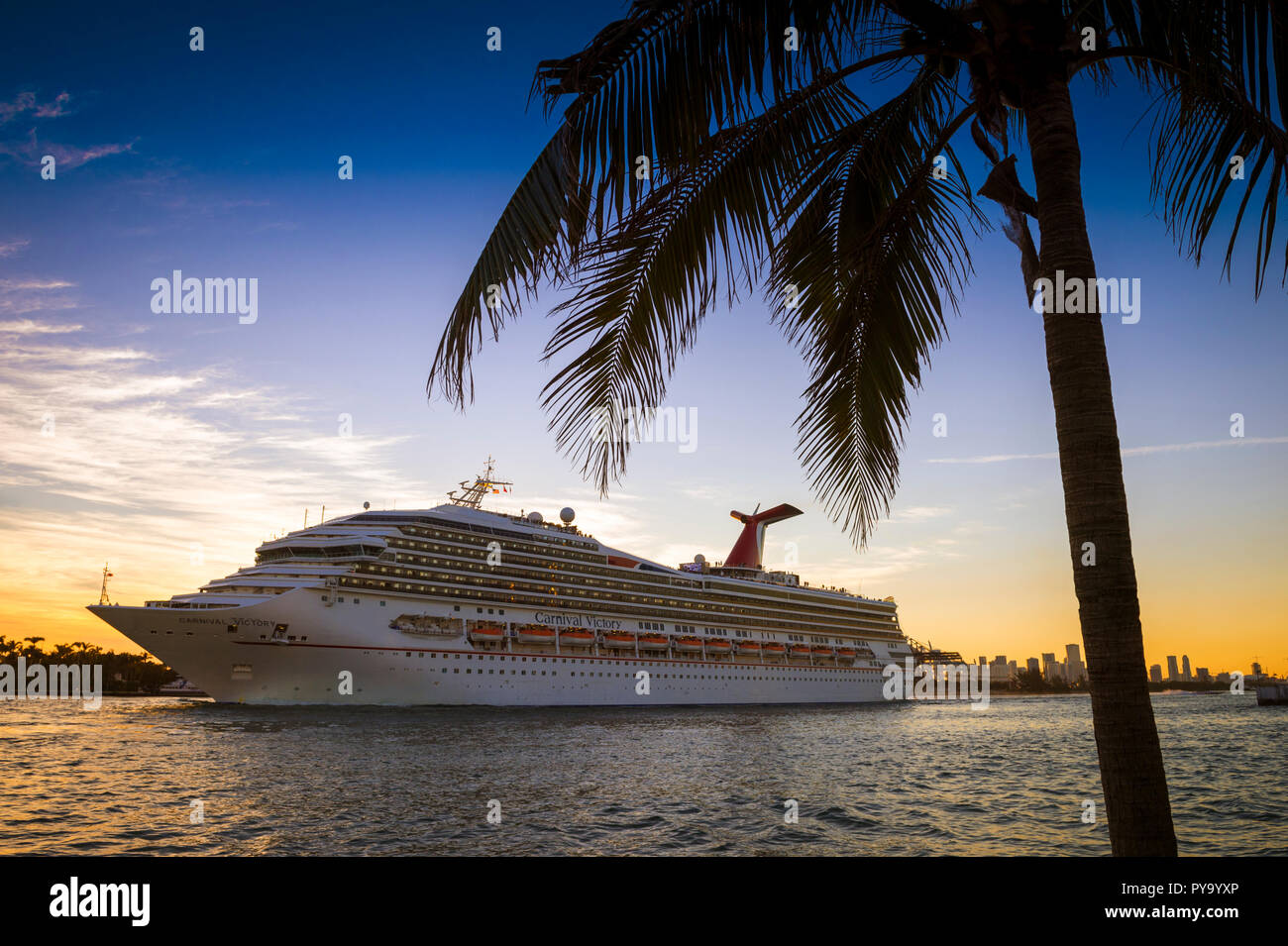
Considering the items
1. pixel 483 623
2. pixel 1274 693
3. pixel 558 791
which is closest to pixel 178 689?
pixel 483 623

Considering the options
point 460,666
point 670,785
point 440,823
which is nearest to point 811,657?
point 460,666

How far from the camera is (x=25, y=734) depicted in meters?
32.1

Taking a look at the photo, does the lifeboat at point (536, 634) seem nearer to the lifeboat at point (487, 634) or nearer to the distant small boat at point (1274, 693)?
the lifeboat at point (487, 634)

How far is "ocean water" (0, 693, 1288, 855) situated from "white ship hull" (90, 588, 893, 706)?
4965mm

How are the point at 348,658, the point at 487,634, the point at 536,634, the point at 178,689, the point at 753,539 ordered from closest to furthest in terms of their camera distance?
1. the point at 348,658
2. the point at 487,634
3. the point at 536,634
4. the point at 753,539
5. the point at 178,689

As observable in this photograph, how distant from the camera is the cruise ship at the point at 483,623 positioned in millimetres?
41031

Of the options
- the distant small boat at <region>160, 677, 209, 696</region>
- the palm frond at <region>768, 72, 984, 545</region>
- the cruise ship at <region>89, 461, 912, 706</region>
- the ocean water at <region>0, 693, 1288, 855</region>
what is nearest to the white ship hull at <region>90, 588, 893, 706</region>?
the cruise ship at <region>89, 461, 912, 706</region>

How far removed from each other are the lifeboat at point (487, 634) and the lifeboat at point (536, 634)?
1.54 m

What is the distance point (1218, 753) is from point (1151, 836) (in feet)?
128

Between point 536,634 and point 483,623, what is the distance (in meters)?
4.07

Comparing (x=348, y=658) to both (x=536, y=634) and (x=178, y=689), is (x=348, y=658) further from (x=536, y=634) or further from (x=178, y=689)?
(x=178, y=689)

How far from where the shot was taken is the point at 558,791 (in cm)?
1848

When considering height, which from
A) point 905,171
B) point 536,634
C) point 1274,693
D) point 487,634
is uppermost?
point 905,171
